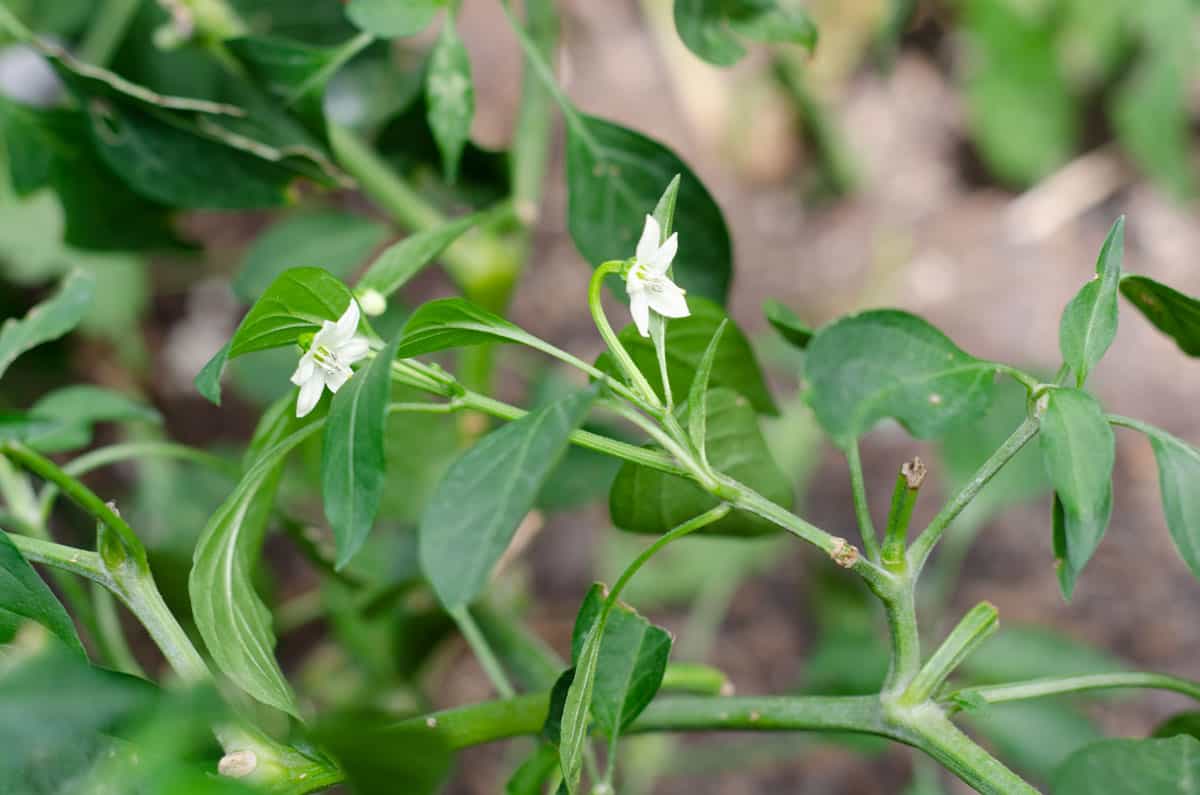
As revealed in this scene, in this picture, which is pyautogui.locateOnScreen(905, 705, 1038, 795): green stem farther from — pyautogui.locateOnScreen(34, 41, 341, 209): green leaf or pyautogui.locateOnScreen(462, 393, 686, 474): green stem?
pyautogui.locateOnScreen(34, 41, 341, 209): green leaf

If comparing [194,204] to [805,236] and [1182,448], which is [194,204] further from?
[805,236]

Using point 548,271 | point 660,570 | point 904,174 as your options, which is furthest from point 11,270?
point 904,174

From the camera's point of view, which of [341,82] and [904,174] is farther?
[904,174]

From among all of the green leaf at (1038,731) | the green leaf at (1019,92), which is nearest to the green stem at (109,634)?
the green leaf at (1038,731)

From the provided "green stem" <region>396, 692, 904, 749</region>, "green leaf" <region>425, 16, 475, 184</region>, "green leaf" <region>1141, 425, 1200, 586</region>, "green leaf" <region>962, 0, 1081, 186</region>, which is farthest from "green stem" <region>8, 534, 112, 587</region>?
"green leaf" <region>962, 0, 1081, 186</region>

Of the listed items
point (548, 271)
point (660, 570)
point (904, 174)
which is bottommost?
point (660, 570)

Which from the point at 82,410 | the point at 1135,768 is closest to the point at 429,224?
the point at 82,410
